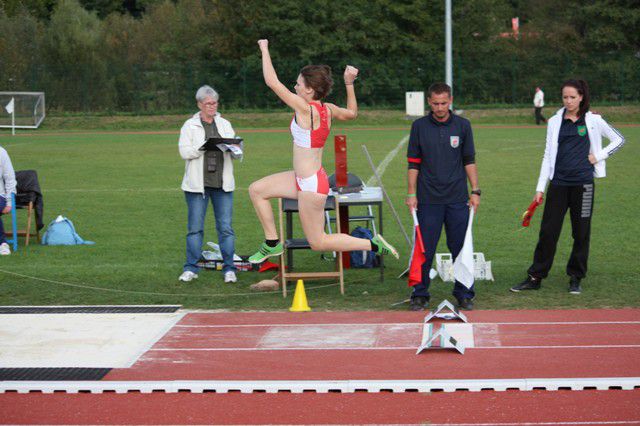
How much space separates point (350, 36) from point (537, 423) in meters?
48.0

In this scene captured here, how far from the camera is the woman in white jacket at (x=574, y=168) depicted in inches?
392

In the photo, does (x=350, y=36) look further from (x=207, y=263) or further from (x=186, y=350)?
(x=186, y=350)

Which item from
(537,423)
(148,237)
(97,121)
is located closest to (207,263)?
(148,237)

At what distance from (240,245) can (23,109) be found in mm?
33163

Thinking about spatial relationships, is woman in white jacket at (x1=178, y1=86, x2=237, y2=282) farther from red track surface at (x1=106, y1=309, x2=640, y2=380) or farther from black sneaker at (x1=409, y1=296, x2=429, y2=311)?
black sneaker at (x1=409, y1=296, x2=429, y2=311)

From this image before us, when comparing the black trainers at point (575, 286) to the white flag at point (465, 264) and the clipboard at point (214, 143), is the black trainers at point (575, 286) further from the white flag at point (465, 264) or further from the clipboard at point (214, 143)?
the clipboard at point (214, 143)

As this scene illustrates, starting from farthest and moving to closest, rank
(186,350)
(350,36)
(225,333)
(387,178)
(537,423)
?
(350,36)
(387,178)
(225,333)
(186,350)
(537,423)

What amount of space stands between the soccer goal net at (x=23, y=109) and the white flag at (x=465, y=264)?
34935 mm

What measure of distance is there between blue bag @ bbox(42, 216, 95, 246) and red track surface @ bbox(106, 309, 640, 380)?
4.81m

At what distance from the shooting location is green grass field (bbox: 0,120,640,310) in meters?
10.3

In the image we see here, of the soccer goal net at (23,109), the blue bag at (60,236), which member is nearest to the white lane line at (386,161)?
the blue bag at (60,236)

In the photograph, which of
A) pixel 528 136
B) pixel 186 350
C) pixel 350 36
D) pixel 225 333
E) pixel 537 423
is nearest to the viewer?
pixel 537 423

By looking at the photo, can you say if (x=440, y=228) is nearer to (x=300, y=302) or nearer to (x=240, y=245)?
(x=300, y=302)

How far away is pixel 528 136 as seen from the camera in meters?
35.2
